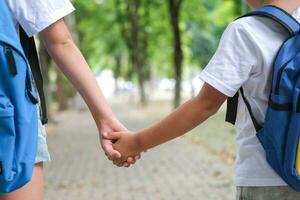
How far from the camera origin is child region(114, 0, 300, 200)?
75.2 inches

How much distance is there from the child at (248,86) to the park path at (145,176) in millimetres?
4692

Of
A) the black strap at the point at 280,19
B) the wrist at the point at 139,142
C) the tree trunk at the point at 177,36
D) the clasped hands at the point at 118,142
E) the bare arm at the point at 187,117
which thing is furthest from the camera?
the tree trunk at the point at 177,36

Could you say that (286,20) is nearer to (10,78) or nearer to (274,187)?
(274,187)

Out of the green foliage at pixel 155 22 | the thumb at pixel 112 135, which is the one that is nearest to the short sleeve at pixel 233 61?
the thumb at pixel 112 135

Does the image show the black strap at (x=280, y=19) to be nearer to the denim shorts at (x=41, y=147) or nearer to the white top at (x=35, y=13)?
the white top at (x=35, y=13)

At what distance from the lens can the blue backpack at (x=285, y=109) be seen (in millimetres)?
1828

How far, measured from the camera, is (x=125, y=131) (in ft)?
8.37

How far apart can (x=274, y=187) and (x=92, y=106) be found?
835 millimetres

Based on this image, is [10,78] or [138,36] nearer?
[10,78]

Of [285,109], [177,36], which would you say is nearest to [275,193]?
[285,109]

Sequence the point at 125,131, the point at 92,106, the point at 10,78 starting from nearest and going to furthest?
the point at 10,78, the point at 92,106, the point at 125,131

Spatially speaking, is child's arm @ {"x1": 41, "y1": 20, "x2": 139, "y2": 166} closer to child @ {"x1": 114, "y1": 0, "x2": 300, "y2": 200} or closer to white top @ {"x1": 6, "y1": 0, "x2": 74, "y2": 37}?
white top @ {"x1": 6, "y1": 0, "x2": 74, "y2": 37}

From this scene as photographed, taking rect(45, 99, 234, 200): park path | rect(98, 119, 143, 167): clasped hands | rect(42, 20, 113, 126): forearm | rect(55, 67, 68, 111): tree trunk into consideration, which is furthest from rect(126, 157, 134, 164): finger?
rect(55, 67, 68, 111): tree trunk

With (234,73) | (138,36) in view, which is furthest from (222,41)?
(138,36)
